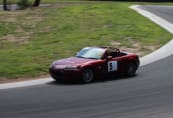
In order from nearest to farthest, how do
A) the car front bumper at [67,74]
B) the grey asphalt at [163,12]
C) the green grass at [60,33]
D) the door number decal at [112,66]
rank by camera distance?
1. the car front bumper at [67,74]
2. the door number decal at [112,66]
3. the green grass at [60,33]
4. the grey asphalt at [163,12]

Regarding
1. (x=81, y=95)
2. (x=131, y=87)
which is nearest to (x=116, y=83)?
(x=131, y=87)

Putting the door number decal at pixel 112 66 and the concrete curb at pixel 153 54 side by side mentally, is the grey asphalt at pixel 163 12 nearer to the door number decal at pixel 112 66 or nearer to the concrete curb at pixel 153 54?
the concrete curb at pixel 153 54

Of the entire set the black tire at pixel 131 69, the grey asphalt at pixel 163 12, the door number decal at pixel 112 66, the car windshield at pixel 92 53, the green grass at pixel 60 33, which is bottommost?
the grey asphalt at pixel 163 12

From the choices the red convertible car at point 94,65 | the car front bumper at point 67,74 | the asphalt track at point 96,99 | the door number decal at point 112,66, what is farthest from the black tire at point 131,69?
the car front bumper at point 67,74

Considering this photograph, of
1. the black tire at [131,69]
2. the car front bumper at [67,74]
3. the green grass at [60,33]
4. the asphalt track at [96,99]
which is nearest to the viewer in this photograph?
the asphalt track at [96,99]

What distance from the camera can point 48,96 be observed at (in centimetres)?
1823

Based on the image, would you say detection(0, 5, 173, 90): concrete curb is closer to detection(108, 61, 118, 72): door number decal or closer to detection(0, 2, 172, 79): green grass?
detection(0, 2, 172, 79): green grass

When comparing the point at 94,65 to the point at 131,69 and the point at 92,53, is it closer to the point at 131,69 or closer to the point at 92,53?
the point at 92,53

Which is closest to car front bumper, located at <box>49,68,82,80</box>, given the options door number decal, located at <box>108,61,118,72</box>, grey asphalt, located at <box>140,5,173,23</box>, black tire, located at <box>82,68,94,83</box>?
black tire, located at <box>82,68,94,83</box>

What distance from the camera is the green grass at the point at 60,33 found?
26181 mm

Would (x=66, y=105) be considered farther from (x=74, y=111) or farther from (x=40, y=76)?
(x=40, y=76)

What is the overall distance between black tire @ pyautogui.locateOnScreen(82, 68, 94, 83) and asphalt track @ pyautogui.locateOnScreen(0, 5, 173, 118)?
15.0 inches

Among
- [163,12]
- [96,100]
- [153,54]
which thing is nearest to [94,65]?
[96,100]

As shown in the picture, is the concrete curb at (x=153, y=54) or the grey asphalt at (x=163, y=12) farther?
the grey asphalt at (x=163, y=12)
